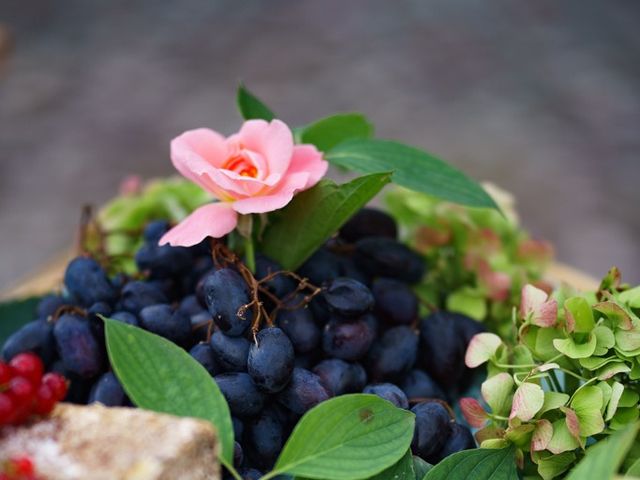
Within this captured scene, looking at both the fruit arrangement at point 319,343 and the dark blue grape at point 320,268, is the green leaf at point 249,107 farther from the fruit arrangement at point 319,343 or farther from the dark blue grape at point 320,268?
the dark blue grape at point 320,268

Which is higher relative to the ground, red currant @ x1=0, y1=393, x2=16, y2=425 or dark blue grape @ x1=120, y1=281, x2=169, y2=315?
red currant @ x1=0, y1=393, x2=16, y2=425

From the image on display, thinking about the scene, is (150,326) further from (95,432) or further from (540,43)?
(540,43)

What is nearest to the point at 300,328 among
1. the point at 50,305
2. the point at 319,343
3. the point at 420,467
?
the point at 319,343

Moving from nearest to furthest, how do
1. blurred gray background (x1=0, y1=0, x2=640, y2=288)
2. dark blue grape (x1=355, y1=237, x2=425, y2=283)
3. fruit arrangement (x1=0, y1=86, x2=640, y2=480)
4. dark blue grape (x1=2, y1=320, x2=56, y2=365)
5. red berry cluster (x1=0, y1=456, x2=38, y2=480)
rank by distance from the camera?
red berry cluster (x1=0, y1=456, x2=38, y2=480) → fruit arrangement (x1=0, y1=86, x2=640, y2=480) → dark blue grape (x1=2, y1=320, x2=56, y2=365) → dark blue grape (x1=355, y1=237, x2=425, y2=283) → blurred gray background (x1=0, y1=0, x2=640, y2=288)

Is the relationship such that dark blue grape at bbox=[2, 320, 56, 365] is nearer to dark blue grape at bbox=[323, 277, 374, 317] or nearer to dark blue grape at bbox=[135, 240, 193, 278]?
dark blue grape at bbox=[135, 240, 193, 278]

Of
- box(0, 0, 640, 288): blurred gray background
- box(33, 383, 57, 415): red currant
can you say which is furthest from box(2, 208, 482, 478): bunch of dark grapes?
box(0, 0, 640, 288): blurred gray background

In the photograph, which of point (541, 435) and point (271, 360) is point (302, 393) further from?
point (541, 435)

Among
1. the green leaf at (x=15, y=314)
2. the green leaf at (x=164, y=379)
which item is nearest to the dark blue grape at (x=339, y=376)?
the green leaf at (x=164, y=379)
